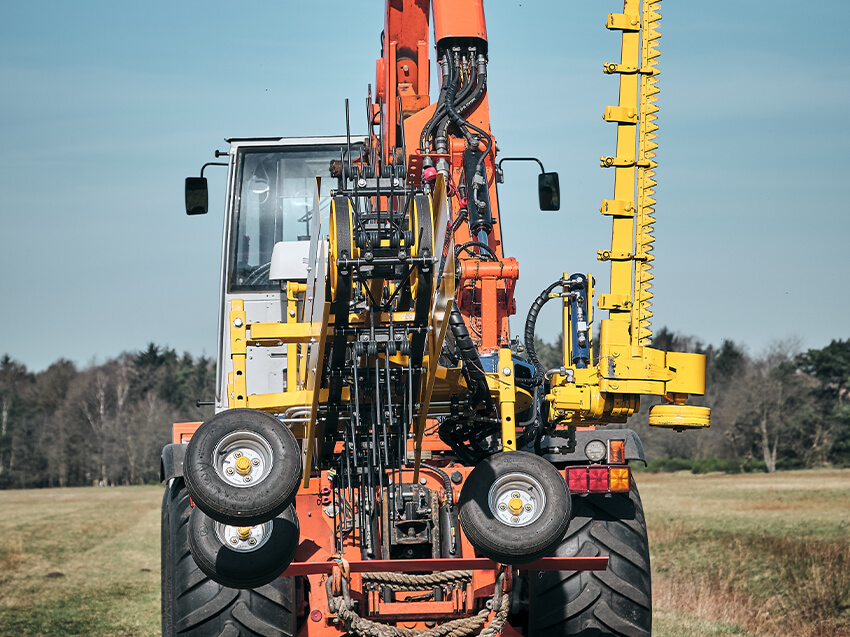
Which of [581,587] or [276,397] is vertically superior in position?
[276,397]

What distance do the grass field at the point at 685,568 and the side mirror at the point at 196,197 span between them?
14.0 ft

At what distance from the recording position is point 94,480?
66.4 meters

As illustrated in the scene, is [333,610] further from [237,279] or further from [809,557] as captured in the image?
[809,557]

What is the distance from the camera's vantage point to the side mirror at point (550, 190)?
9.48 m

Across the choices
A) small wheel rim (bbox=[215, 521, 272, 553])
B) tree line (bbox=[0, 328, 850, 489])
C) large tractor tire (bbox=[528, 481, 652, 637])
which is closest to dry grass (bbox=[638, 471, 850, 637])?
large tractor tire (bbox=[528, 481, 652, 637])

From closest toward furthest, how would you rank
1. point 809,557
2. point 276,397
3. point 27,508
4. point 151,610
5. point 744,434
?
point 276,397
point 151,610
point 809,557
point 27,508
point 744,434

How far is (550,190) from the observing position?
9.50m

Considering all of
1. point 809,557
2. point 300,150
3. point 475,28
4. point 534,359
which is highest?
point 475,28

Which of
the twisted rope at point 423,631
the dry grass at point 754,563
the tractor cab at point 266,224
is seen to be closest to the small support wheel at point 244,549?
the twisted rope at point 423,631

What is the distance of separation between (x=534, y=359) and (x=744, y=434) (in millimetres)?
48915

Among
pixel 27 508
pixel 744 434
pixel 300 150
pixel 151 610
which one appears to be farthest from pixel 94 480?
pixel 300 150

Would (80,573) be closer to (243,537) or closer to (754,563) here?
(754,563)

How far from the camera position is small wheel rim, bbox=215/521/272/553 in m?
5.88

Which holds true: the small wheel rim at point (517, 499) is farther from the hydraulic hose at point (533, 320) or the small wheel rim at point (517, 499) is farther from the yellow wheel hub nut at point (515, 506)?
the hydraulic hose at point (533, 320)
